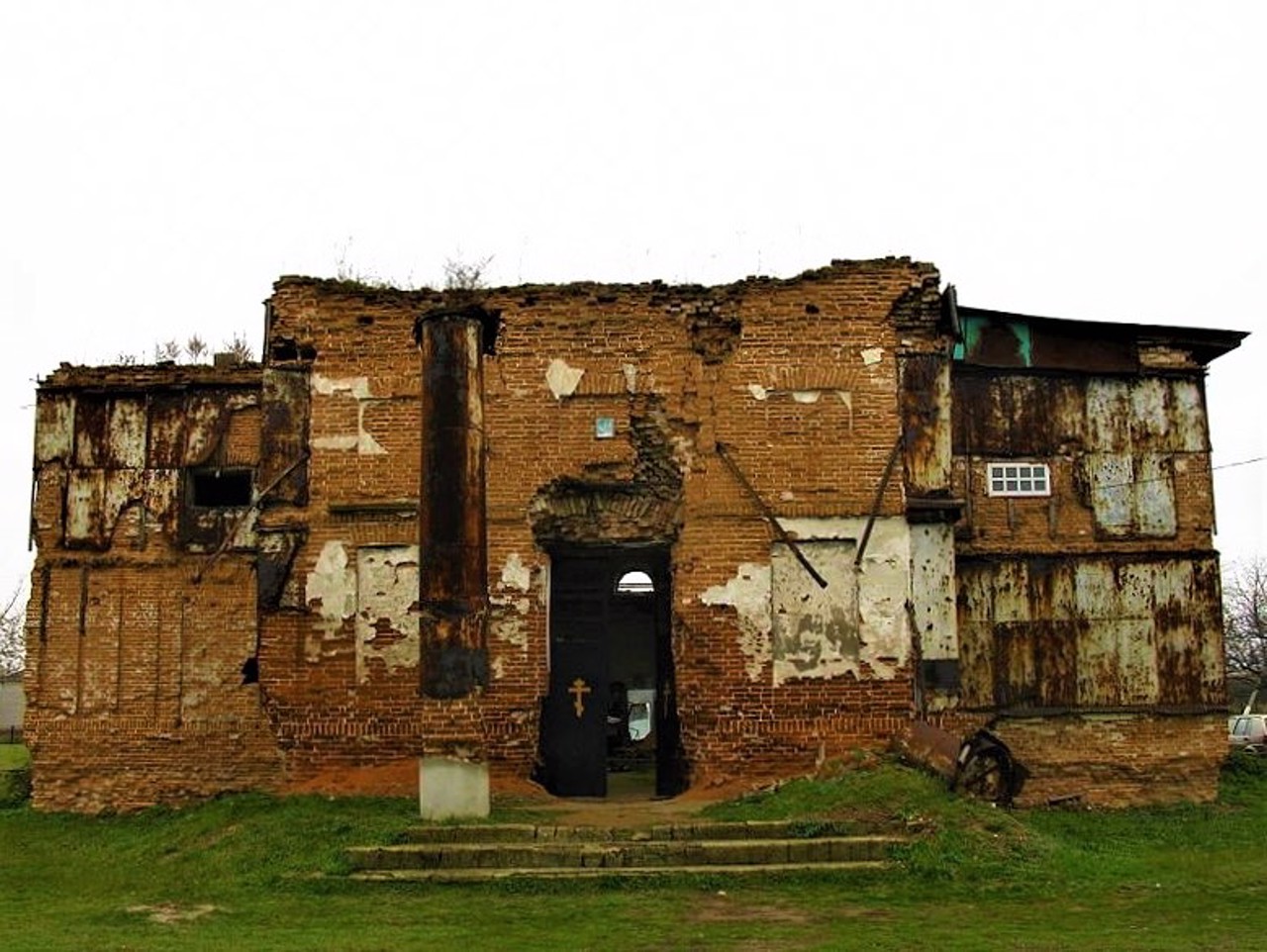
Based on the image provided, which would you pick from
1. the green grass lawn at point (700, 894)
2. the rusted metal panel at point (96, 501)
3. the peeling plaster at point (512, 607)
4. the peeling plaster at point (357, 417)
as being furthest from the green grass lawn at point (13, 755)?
the peeling plaster at point (512, 607)

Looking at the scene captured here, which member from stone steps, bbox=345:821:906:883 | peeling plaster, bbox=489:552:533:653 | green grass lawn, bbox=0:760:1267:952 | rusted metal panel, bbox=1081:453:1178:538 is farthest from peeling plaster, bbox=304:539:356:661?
rusted metal panel, bbox=1081:453:1178:538

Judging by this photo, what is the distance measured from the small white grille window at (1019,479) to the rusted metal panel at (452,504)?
7.79 metres

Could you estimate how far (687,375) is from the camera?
15688 mm

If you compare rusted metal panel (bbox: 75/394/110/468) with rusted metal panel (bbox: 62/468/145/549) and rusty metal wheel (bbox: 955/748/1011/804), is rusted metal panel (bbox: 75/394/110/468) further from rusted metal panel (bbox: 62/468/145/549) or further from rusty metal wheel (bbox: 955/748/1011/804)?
rusty metal wheel (bbox: 955/748/1011/804)

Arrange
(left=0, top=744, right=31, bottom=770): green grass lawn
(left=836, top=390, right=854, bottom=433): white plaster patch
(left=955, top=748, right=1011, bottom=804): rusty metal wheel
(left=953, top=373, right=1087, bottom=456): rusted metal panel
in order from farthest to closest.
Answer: (left=0, top=744, right=31, bottom=770): green grass lawn
(left=953, top=373, right=1087, bottom=456): rusted metal panel
(left=836, top=390, right=854, bottom=433): white plaster patch
(left=955, top=748, right=1011, bottom=804): rusty metal wheel

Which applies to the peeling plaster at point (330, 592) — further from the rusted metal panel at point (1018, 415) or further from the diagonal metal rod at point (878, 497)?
the rusted metal panel at point (1018, 415)

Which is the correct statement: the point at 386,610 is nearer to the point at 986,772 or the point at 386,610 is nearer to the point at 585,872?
the point at 585,872

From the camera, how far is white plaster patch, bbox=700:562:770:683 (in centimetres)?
1512

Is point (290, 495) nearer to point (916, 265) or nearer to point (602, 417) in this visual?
point (602, 417)

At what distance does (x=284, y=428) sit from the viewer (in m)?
16.3

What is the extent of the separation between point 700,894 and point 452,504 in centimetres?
454

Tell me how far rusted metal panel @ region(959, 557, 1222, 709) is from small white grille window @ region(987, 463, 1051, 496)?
95 centimetres

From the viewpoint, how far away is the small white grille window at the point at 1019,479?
18.1 m

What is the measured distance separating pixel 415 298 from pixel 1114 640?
10125 millimetres
